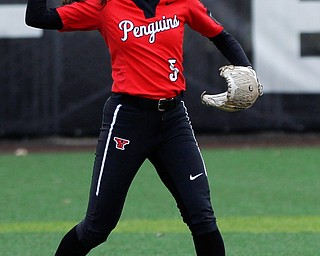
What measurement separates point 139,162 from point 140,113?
0.28 m

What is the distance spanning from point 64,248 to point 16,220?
2.84m

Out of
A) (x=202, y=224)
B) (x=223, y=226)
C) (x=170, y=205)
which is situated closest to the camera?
(x=202, y=224)

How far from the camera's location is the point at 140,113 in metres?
5.16

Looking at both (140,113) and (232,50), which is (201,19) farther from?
(140,113)

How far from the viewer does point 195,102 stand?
12.9 meters

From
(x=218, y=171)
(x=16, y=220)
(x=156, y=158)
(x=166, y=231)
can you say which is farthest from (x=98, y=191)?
(x=218, y=171)

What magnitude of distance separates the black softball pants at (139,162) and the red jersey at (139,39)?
0.11 metres

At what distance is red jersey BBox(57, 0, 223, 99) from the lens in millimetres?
5148

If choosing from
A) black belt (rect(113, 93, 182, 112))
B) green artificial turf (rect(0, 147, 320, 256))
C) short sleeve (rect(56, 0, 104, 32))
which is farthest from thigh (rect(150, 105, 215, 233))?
green artificial turf (rect(0, 147, 320, 256))

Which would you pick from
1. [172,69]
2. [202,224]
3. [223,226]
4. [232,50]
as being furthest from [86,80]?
[202,224]

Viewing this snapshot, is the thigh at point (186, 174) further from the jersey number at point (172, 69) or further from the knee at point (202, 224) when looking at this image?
the jersey number at point (172, 69)

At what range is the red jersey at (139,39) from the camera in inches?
203

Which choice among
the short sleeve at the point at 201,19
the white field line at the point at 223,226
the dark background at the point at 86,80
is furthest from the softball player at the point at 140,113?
the dark background at the point at 86,80

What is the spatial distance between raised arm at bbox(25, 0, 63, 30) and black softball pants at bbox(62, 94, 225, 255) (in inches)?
21.0
